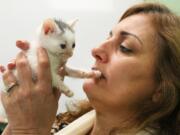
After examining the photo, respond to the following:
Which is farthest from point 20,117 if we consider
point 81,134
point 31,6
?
point 31,6

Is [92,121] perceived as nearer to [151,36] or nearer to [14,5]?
[151,36]

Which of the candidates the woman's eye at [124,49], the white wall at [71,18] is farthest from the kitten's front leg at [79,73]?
the white wall at [71,18]

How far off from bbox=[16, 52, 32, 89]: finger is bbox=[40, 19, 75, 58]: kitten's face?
0.07m

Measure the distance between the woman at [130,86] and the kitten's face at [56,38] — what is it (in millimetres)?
87

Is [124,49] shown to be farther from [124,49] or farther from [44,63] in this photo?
[44,63]

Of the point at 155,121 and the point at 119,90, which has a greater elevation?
the point at 119,90

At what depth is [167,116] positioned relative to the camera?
1.17m

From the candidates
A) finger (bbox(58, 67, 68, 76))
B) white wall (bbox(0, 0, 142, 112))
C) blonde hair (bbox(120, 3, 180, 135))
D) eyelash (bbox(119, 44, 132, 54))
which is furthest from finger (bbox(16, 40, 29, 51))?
white wall (bbox(0, 0, 142, 112))

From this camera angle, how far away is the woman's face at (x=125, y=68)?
1088 millimetres

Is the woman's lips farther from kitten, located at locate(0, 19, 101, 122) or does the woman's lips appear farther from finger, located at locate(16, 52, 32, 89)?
finger, located at locate(16, 52, 32, 89)

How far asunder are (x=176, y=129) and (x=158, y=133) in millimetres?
60

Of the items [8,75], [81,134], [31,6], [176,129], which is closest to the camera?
[8,75]

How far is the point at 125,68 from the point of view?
1087 millimetres

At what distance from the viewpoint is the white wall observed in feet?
8.15
